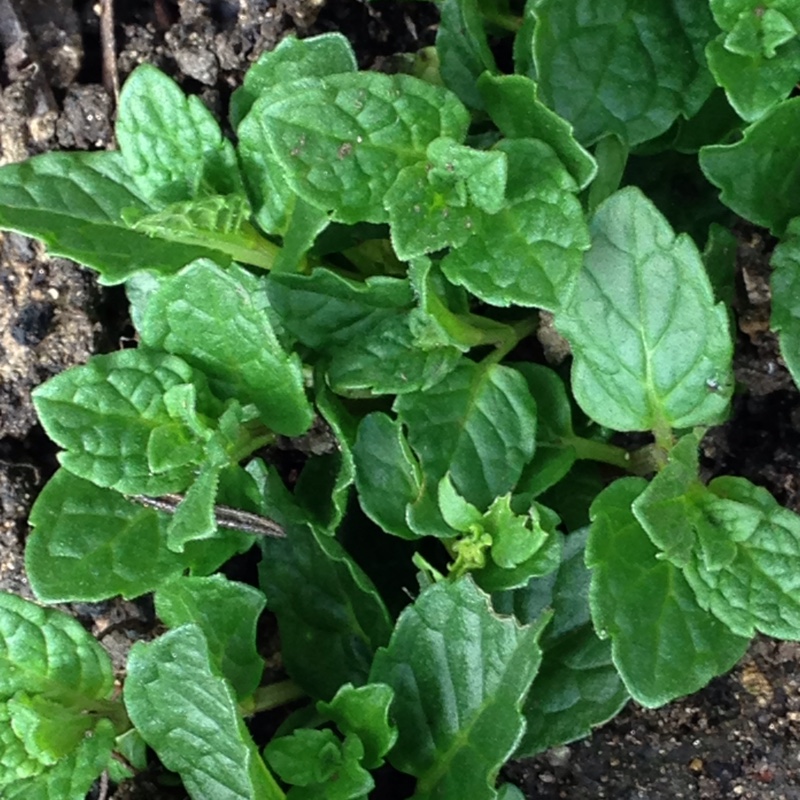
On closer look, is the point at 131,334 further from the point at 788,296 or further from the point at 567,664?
the point at 788,296

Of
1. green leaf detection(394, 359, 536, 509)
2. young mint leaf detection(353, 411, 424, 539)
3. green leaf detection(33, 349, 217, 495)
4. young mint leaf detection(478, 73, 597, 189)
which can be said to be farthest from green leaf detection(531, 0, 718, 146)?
green leaf detection(33, 349, 217, 495)

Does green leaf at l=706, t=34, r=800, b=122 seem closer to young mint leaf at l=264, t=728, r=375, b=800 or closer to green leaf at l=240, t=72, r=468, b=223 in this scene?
green leaf at l=240, t=72, r=468, b=223

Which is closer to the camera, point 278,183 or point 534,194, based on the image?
point 534,194

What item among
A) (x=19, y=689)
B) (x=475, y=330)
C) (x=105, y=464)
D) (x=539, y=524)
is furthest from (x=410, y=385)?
(x=19, y=689)

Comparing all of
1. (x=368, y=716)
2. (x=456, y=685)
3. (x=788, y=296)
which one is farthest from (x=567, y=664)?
(x=788, y=296)

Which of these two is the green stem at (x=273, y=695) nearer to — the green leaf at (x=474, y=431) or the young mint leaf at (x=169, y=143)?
the green leaf at (x=474, y=431)

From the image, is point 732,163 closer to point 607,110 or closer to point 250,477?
point 607,110
